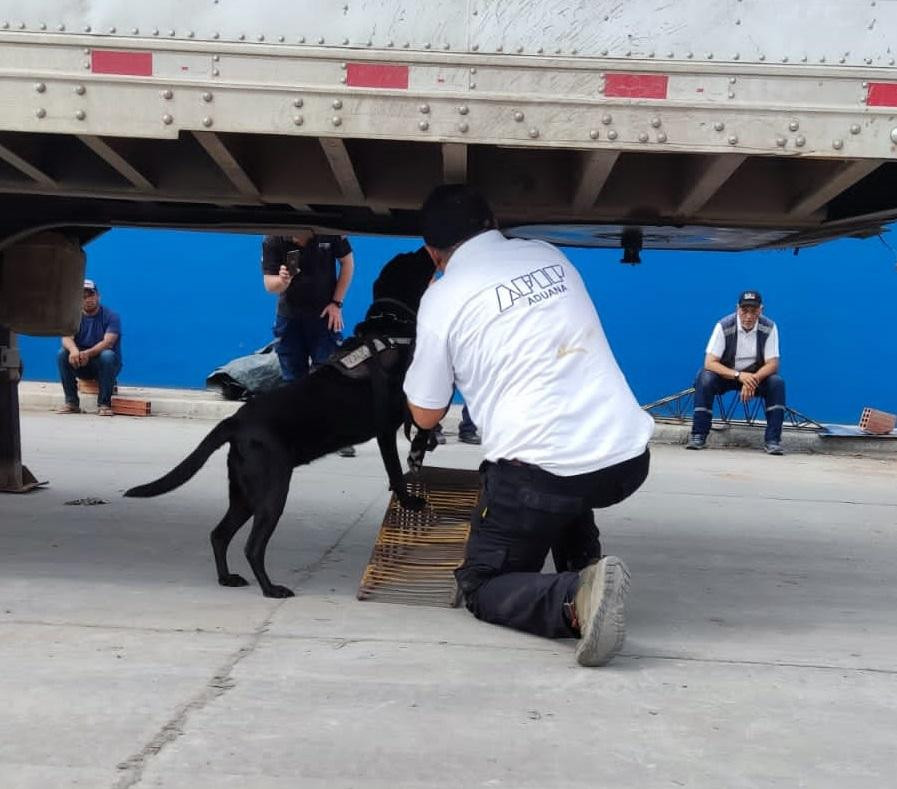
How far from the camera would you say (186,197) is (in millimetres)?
4223

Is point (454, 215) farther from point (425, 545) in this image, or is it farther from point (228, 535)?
point (228, 535)

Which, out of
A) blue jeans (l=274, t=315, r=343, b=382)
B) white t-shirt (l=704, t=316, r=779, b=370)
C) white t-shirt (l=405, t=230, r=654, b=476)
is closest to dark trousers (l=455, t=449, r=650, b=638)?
white t-shirt (l=405, t=230, r=654, b=476)

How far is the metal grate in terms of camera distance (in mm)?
4055

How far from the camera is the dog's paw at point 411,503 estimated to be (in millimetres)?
4438

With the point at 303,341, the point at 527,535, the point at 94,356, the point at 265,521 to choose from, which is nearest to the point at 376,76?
the point at 527,535

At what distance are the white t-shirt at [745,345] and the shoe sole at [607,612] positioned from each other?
7.04 m

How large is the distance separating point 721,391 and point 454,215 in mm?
6742

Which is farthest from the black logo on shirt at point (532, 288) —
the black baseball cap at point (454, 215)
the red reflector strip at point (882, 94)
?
the red reflector strip at point (882, 94)

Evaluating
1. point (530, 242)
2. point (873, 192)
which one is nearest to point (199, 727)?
point (530, 242)

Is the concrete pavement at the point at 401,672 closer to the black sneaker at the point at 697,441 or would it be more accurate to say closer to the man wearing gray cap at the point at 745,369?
the black sneaker at the point at 697,441

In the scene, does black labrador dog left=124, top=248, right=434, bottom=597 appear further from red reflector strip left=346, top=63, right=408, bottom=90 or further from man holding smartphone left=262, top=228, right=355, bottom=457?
man holding smartphone left=262, top=228, right=355, bottom=457

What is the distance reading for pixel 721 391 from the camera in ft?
32.8

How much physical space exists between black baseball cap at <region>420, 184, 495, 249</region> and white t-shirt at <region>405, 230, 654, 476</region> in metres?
0.06

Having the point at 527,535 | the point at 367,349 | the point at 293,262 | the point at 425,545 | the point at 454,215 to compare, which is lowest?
the point at 425,545
